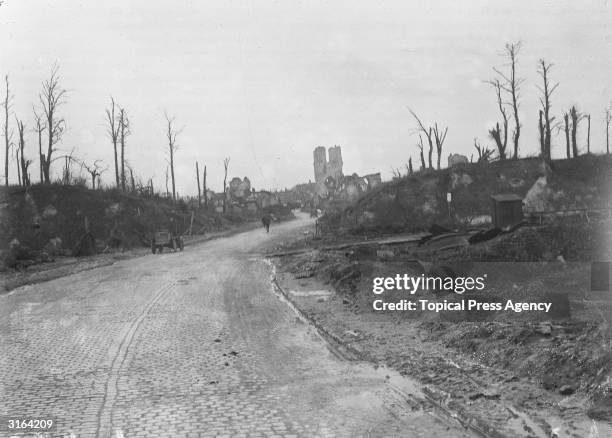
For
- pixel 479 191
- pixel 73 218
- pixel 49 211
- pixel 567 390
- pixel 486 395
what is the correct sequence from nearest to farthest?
pixel 567 390 < pixel 486 395 < pixel 73 218 < pixel 49 211 < pixel 479 191

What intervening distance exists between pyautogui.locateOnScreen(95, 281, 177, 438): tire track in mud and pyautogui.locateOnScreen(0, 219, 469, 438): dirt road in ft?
0.07

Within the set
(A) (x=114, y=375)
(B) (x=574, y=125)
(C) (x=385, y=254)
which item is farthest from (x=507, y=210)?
(B) (x=574, y=125)

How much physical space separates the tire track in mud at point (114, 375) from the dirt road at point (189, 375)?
2 cm

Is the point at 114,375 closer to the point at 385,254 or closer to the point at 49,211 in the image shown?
the point at 385,254

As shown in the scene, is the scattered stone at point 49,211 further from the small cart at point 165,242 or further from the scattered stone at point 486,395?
the scattered stone at point 486,395

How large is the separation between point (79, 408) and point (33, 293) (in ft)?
38.8

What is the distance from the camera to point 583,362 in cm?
634

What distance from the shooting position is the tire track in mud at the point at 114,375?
5762 millimetres

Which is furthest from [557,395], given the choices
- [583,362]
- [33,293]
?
[33,293]

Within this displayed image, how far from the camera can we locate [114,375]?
7.73m

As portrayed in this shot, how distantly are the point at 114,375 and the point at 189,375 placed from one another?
1031mm

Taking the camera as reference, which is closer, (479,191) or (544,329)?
(544,329)

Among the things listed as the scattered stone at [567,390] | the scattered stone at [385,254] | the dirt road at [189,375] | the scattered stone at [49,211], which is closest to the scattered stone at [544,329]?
the scattered stone at [567,390]

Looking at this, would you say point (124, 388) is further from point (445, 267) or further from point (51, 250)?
point (51, 250)
